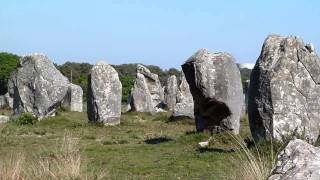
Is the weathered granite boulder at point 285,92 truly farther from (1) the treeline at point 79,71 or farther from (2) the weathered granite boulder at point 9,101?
(1) the treeline at point 79,71

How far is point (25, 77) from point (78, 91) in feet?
39.5

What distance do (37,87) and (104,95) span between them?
359cm

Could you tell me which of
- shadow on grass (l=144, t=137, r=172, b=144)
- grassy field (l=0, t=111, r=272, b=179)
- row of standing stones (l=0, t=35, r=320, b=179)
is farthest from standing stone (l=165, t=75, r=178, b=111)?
shadow on grass (l=144, t=137, r=172, b=144)

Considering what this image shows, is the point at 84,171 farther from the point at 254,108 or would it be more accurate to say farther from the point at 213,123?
the point at 213,123

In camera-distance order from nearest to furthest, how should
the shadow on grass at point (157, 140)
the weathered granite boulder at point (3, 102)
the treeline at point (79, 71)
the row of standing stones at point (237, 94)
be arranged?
the row of standing stones at point (237, 94) → the shadow on grass at point (157, 140) → the weathered granite boulder at point (3, 102) → the treeline at point (79, 71)

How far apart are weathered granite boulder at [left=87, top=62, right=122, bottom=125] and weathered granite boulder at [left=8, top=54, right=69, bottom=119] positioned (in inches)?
94.6

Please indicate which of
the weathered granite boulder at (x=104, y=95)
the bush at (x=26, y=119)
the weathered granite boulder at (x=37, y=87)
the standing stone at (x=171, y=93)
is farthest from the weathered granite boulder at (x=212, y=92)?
the standing stone at (x=171, y=93)

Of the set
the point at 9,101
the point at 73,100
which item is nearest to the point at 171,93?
the point at 73,100

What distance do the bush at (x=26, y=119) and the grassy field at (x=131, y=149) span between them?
0.93 feet

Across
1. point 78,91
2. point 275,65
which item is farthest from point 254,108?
point 78,91

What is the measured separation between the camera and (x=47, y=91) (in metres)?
29.6

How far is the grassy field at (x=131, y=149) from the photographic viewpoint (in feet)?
40.2

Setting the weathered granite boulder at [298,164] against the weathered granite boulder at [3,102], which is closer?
the weathered granite boulder at [298,164]

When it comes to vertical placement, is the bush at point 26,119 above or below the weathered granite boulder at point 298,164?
below
